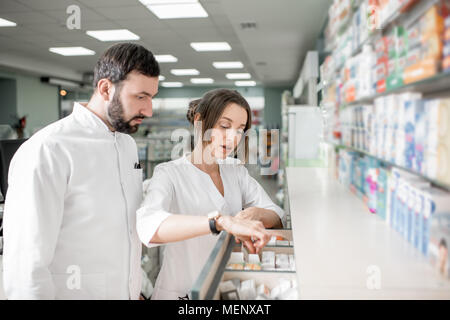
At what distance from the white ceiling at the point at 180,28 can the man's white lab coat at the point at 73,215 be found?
346 centimetres

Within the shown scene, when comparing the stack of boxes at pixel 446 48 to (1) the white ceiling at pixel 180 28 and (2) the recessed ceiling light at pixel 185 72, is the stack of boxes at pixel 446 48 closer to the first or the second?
(1) the white ceiling at pixel 180 28

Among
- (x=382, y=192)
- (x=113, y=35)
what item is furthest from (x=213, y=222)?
(x=113, y=35)

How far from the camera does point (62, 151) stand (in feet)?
4.55

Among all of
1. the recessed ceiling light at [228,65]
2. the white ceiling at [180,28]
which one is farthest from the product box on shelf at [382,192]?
the recessed ceiling light at [228,65]

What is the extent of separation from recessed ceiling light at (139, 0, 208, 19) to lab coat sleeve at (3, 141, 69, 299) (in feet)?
14.4

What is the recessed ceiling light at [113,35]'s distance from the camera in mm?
6781

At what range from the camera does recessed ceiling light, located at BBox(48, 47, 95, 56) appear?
8.49m

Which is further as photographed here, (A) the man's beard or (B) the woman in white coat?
(B) the woman in white coat

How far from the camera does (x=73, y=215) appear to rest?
1436mm

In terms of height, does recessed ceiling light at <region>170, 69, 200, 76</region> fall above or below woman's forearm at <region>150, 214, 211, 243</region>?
above

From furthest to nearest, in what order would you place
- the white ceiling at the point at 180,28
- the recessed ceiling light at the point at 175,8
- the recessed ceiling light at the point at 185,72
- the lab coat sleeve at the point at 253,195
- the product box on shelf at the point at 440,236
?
the recessed ceiling light at the point at 185,72 < the recessed ceiling light at the point at 175,8 < the white ceiling at the point at 180,28 < the lab coat sleeve at the point at 253,195 < the product box on shelf at the point at 440,236

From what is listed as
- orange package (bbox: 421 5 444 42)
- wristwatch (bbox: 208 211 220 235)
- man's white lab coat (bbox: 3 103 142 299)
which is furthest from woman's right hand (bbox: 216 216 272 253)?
orange package (bbox: 421 5 444 42)

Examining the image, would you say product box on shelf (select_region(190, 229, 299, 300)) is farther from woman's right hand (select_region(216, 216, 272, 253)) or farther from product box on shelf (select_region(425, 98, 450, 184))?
product box on shelf (select_region(425, 98, 450, 184))

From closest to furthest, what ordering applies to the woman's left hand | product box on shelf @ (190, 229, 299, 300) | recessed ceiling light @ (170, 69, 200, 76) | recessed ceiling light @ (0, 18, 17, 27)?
product box on shelf @ (190, 229, 299, 300) < the woman's left hand < recessed ceiling light @ (0, 18, 17, 27) < recessed ceiling light @ (170, 69, 200, 76)
